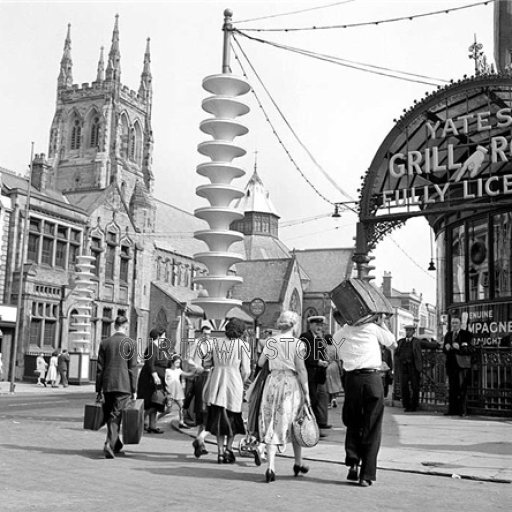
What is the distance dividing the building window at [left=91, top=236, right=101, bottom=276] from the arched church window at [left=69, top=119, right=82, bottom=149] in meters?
39.1

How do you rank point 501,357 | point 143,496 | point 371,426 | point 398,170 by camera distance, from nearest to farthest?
point 143,496 < point 371,426 < point 501,357 < point 398,170

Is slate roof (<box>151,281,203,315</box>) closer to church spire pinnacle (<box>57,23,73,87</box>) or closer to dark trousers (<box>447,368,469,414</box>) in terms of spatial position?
church spire pinnacle (<box>57,23,73,87</box>)

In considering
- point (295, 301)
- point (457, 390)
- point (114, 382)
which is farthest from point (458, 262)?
point (295, 301)

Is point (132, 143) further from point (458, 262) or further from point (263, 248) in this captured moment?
point (458, 262)

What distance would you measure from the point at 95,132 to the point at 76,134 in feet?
8.74

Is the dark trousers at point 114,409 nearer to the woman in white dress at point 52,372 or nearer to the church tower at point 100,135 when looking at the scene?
the woman in white dress at point 52,372

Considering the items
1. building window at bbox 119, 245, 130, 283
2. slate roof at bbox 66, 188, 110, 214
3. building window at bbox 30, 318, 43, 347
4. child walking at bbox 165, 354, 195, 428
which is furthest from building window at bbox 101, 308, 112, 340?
child walking at bbox 165, 354, 195, 428

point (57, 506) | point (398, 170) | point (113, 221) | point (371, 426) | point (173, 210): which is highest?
point (173, 210)

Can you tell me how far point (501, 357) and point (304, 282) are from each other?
6898 cm

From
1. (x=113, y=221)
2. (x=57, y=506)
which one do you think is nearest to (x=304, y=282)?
(x=113, y=221)

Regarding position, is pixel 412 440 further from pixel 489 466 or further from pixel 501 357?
pixel 501 357

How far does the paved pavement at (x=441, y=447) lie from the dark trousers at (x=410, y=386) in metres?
1.41

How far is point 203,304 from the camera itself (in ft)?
48.1

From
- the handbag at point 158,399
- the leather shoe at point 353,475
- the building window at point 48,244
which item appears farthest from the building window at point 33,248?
the leather shoe at point 353,475
